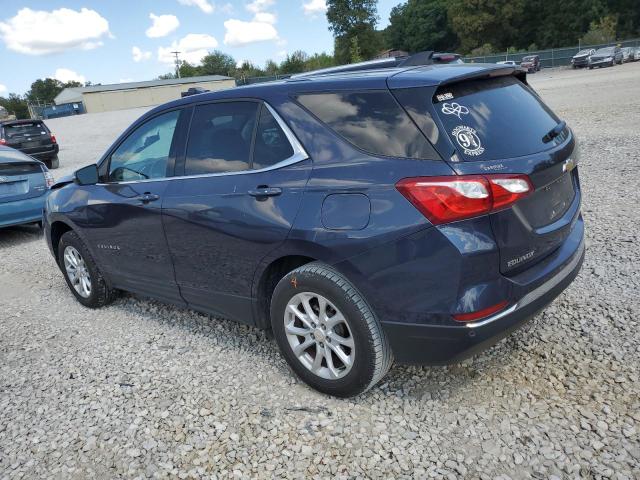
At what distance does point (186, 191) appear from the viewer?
366 centimetres

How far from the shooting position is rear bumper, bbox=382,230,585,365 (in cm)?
261

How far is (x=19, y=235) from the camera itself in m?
8.77

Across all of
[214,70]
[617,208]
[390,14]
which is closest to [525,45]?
[390,14]

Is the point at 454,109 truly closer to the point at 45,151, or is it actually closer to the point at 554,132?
the point at 554,132

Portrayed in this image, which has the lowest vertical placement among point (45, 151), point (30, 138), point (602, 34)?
point (45, 151)

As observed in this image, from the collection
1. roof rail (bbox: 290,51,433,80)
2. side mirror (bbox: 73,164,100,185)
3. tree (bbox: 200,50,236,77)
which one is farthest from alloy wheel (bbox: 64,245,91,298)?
tree (bbox: 200,50,236,77)

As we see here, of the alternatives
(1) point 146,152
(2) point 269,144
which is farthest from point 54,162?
(2) point 269,144

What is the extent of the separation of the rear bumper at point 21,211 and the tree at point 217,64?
127298 millimetres

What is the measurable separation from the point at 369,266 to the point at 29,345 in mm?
3119

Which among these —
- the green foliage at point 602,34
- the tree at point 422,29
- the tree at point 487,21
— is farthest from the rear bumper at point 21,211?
the tree at point 422,29

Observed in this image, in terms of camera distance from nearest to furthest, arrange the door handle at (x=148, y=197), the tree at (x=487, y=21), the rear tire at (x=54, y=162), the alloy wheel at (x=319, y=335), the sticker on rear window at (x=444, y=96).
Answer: the sticker on rear window at (x=444, y=96) < the alloy wheel at (x=319, y=335) < the door handle at (x=148, y=197) < the rear tire at (x=54, y=162) < the tree at (x=487, y=21)

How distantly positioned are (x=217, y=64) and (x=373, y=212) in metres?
141

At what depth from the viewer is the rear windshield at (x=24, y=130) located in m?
16.9

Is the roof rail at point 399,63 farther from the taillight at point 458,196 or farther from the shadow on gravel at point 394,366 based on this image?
the shadow on gravel at point 394,366
